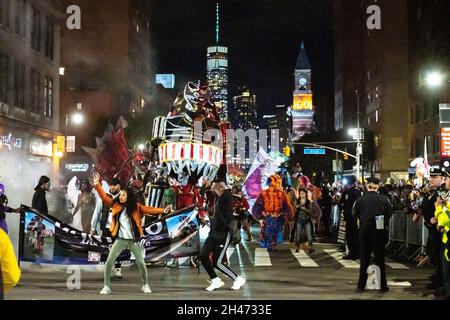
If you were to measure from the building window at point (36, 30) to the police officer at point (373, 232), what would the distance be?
1253 inches

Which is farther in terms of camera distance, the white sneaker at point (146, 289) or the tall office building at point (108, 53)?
the tall office building at point (108, 53)

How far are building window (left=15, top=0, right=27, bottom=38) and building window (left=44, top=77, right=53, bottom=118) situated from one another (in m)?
5.10

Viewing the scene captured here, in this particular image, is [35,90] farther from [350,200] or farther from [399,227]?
[350,200]

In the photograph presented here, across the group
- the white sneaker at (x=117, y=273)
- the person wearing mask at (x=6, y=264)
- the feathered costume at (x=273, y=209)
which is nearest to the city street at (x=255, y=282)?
the white sneaker at (x=117, y=273)

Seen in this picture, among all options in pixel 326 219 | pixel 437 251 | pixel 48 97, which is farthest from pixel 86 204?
pixel 48 97

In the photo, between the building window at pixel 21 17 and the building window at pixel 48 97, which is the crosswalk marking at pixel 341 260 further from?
the building window at pixel 48 97

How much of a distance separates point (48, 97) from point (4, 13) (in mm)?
8801

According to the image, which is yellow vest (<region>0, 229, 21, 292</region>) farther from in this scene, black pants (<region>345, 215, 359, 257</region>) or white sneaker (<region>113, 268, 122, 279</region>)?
black pants (<region>345, 215, 359, 257</region>)

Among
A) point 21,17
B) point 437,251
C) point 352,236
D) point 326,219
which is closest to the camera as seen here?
point 437,251

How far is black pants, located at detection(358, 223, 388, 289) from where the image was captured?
10844 millimetres

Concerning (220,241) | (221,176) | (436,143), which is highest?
(436,143)

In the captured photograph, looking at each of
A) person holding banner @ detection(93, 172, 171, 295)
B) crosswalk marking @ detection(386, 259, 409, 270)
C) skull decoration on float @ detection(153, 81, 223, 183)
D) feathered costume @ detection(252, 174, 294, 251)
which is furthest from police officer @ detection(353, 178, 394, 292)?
skull decoration on float @ detection(153, 81, 223, 183)

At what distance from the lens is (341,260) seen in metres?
15.7

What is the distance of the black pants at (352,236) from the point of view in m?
16.1
